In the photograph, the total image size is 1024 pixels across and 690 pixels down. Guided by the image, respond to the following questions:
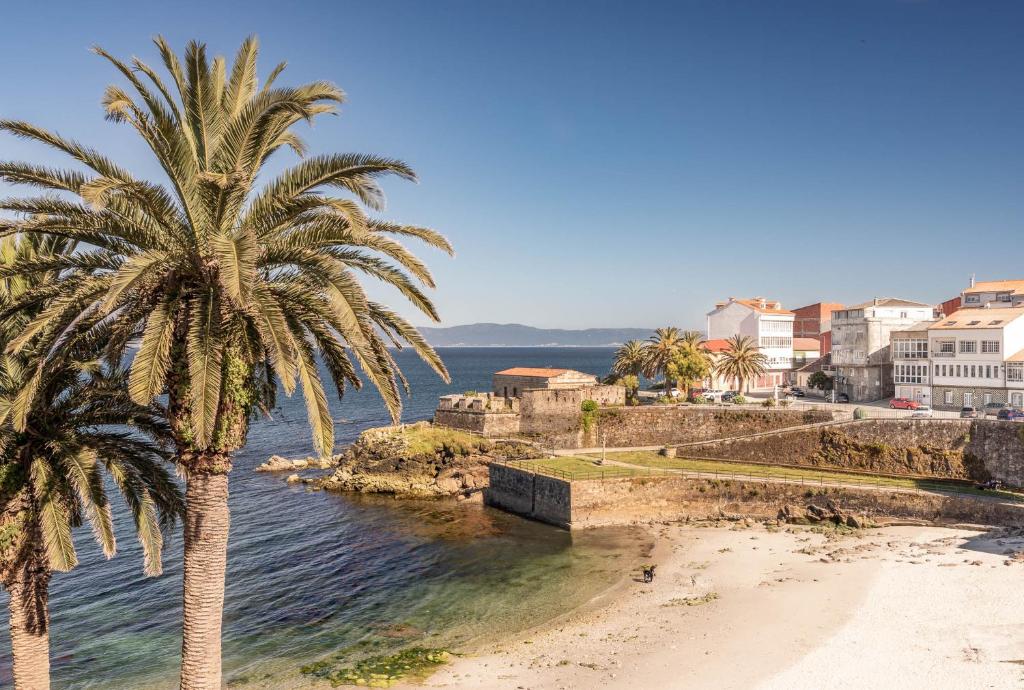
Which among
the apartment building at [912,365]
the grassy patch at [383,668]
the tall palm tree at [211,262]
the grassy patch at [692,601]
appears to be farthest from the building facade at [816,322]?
the tall palm tree at [211,262]

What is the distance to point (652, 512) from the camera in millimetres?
48250

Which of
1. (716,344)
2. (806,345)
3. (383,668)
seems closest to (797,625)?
(383,668)

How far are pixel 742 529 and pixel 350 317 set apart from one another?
39.3 m

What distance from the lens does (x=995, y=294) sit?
7150 cm

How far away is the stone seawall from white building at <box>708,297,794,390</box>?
1048 inches

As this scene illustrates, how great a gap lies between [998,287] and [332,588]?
73.6 m

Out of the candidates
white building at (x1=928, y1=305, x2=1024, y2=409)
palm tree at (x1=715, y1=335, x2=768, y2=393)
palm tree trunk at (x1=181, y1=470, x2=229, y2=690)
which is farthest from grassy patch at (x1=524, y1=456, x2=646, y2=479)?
palm tree trunk at (x1=181, y1=470, x2=229, y2=690)

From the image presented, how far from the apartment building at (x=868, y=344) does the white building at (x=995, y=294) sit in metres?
5.14

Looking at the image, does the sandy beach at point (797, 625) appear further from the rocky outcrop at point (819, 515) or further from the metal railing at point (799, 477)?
the metal railing at point (799, 477)

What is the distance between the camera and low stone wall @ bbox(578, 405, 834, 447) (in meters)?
56.3

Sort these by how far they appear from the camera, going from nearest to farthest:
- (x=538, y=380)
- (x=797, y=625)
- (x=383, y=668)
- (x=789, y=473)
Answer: (x=383, y=668)
(x=797, y=625)
(x=789, y=473)
(x=538, y=380)

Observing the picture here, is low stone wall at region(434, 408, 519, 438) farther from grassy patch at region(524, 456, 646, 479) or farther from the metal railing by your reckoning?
the metal railing

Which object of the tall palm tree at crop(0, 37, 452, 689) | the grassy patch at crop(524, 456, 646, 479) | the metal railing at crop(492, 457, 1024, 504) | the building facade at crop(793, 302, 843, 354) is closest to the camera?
the tall palm tree at crop(0, 37, 452, 689)

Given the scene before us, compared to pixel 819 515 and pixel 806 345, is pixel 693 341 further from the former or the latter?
pixel 806 345
